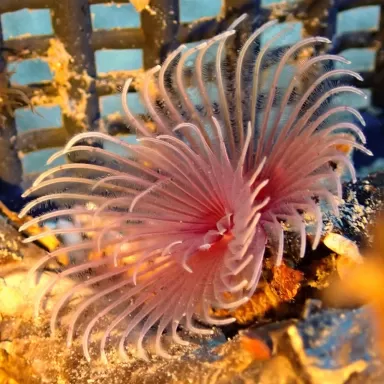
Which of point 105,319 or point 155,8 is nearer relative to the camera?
point 105,319

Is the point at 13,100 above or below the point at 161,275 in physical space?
above

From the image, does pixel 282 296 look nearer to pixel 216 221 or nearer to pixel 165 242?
pixel 216 221

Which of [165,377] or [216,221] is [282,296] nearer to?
[216,221]

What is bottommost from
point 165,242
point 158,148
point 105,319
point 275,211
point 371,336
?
point 105,319

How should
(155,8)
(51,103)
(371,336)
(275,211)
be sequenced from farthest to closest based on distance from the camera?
(51,103) < (155,8) < (275,211) < (371,336)

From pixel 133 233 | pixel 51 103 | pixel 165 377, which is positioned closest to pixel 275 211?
pixel 133 233

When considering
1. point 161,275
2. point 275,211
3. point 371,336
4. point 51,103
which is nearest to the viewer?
point 371,336
